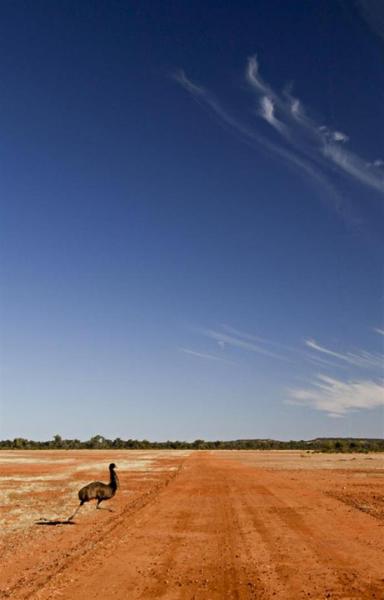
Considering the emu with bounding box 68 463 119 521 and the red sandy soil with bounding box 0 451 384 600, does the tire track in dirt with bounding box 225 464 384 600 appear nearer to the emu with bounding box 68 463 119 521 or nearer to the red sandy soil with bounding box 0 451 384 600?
the red sandy soil with bounding box 0 451 384 600

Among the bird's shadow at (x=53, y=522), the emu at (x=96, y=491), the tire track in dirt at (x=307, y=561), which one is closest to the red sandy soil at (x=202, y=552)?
the tire track in dirt at (x=307, y=561)

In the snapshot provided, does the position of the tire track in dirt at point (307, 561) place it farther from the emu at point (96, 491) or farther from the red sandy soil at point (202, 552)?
the emu at point (96, 491)

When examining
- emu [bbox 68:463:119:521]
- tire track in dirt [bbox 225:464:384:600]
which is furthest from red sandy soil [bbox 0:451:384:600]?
emu [bbox 68:463:119:521]

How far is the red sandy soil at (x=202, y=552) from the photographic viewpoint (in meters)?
10.5

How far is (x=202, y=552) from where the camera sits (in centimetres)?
1365

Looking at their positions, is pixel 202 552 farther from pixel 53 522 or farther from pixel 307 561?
pixel 53 522

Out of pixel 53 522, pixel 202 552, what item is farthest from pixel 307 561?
pixel 53 522

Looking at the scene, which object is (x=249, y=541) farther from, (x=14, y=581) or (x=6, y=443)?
(x=6, y=443)

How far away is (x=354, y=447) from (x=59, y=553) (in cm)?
12591

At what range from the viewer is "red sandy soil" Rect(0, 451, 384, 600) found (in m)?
10.5

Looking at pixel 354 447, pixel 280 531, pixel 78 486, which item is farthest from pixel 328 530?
pixel 354 447

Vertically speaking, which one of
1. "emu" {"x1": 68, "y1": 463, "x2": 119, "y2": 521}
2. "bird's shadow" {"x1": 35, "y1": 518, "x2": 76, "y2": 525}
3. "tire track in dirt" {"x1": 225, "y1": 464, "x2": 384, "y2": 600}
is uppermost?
"emu" {"x1": 68, "y1": 463, "x2": 119, "y2": 521}

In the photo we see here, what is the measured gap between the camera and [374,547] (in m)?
14.6

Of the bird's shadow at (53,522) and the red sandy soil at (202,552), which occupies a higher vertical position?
the bird's shadow at (53,522)
